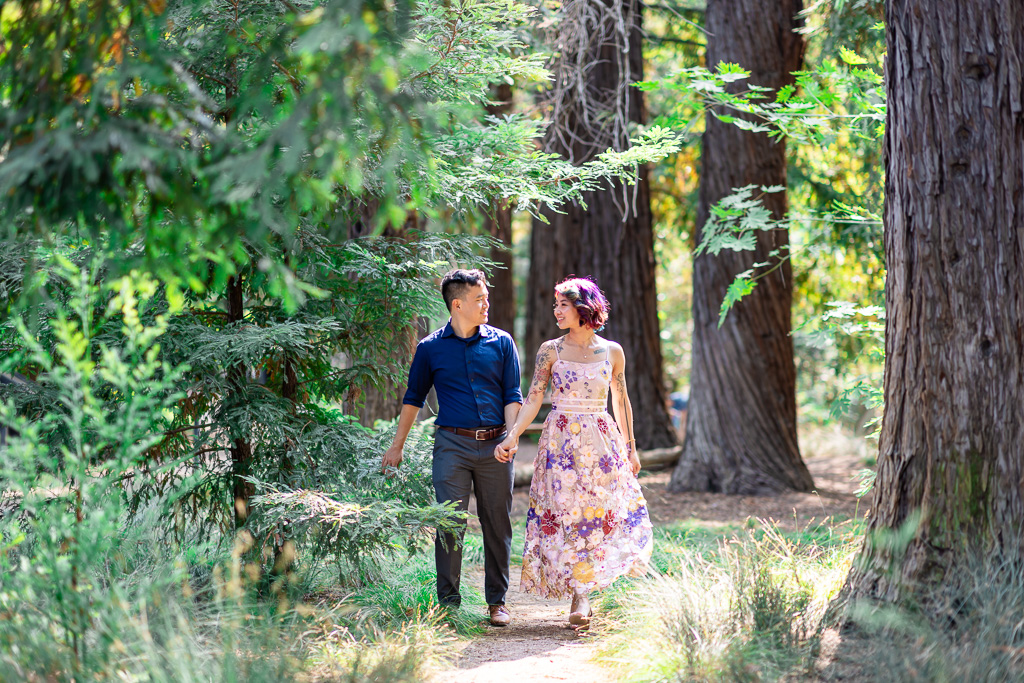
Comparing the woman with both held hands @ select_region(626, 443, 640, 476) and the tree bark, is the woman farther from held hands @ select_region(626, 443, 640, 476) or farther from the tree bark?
the tree bark

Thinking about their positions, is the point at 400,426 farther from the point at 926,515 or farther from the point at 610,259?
the point at 610,259

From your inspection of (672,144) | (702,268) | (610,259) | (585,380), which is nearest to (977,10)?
(672,144)

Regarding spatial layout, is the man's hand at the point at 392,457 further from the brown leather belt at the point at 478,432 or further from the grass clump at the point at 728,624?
the grass clump at the point at 728,624

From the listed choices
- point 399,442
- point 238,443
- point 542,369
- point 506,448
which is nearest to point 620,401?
point 542,369

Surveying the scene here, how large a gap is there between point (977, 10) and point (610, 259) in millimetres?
7074

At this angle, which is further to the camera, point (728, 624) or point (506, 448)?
point (506, 448)

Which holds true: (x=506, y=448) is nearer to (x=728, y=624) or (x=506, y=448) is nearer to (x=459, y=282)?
(x=459, y=282)

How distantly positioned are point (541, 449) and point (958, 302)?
238cm

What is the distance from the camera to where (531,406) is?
481cm

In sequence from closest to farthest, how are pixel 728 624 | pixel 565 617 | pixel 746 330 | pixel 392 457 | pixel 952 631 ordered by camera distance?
pixel 952 631 → pixel 728 624 → pixel 392 457 → pixel 565 617 → pixel 746 330

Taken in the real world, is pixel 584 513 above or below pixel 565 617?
above

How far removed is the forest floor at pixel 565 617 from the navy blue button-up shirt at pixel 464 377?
124 centimetres

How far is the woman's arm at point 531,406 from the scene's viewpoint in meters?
4.75

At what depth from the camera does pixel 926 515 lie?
389cm
